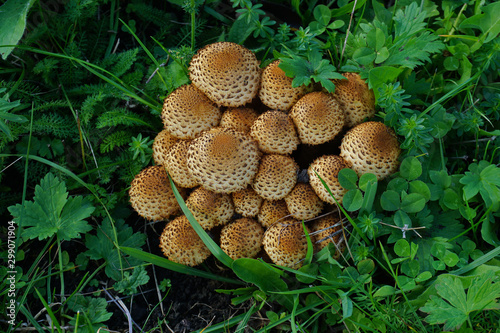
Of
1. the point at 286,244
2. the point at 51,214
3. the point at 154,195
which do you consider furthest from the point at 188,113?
the point at 51,214

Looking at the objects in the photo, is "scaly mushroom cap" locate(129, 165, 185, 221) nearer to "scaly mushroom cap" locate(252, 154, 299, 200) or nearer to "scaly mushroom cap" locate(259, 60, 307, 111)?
"scaly mushroom cap" locate(252, 154, 299, 200)

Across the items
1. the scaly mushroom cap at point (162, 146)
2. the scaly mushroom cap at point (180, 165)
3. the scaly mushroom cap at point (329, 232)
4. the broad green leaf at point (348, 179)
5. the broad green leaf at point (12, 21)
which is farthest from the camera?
the broad green leaf at point (12, 21)

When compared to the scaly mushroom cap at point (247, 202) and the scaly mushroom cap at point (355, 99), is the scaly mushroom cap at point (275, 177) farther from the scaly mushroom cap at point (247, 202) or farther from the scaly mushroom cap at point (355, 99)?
the scaly mushroom cap at point (355, 99)

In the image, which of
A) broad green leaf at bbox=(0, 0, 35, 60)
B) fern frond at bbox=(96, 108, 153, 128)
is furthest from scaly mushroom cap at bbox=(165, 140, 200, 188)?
broad green leaf at bbox=(0, 0, 35, 60)

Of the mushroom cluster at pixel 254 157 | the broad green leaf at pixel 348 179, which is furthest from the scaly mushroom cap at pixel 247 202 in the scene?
the broad green leaf at pixel 348 179

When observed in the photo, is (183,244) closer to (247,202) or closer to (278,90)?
(247,202)

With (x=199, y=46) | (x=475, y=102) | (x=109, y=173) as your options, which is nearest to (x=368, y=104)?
(x=475, y=102)
